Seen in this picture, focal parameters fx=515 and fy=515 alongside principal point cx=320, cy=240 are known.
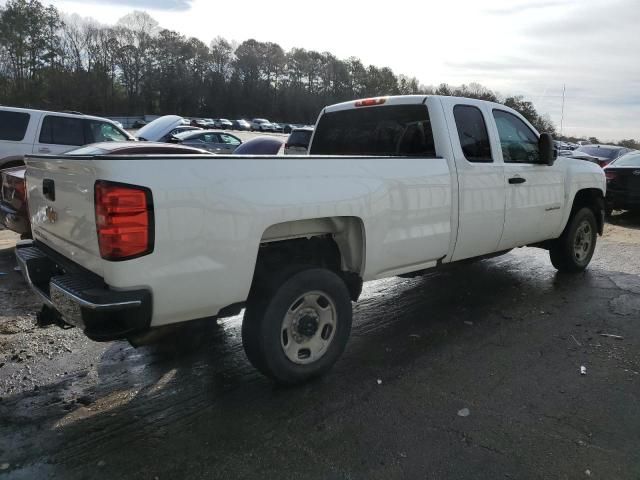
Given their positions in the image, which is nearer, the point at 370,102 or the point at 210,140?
the point at 370,102

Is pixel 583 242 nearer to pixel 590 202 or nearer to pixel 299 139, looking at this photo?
pixel 590 202

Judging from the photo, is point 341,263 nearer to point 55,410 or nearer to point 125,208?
point 125,208

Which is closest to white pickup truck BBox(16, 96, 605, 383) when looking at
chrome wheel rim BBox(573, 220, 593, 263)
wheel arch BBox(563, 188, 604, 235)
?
wheel arch BBox(563, 188, 604, 235)

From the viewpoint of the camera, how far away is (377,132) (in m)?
5.27

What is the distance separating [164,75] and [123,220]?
100 m

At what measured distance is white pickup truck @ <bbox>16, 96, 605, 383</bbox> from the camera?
108 inches

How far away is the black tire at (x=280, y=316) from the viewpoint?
3.37 metres

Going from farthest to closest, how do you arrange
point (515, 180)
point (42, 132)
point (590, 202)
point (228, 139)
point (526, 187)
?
point (228, 139)
point (42, 132)
point (590, 202)
point (526, 187)
point (515, 180)

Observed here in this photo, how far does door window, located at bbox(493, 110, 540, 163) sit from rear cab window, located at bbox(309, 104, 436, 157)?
0.97 metres

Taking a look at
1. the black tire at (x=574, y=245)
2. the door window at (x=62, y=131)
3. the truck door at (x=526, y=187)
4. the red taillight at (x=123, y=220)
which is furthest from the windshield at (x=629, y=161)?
the red taillight at (x=123, y=220)

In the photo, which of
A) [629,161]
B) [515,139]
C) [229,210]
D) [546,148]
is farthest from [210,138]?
[229,210]

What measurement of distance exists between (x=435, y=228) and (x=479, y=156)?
106cm

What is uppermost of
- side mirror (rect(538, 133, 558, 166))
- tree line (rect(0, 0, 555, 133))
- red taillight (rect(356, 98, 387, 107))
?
tree line (rect(0, 0, 555, 133))

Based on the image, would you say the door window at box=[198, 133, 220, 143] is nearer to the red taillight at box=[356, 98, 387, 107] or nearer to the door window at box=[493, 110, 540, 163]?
the red taillight at box=[356, 98, 387, 107]
